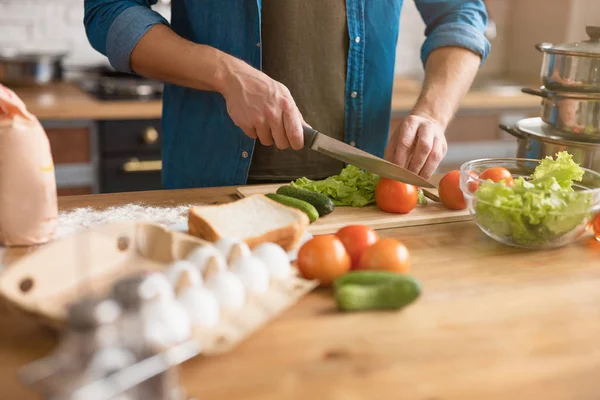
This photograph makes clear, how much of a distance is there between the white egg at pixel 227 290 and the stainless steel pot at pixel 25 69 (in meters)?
2.25

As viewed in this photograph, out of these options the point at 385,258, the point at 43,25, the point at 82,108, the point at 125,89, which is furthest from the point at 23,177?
the point at 43,25

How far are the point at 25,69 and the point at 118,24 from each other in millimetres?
1452

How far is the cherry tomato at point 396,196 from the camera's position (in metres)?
1.39

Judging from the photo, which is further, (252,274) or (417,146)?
(417,146)

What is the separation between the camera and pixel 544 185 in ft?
4.19

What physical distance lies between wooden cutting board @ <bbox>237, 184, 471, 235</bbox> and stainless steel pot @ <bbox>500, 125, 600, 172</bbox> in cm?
26

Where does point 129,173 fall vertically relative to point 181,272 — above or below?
below

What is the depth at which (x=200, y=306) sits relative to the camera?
834 mm

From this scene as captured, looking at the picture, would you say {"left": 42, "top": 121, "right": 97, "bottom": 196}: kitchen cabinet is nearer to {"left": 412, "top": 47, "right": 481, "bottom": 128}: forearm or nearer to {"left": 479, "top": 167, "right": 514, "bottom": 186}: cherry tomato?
{"left": 412, "top": 47, "right": 481, "bottom": 128}: forearm

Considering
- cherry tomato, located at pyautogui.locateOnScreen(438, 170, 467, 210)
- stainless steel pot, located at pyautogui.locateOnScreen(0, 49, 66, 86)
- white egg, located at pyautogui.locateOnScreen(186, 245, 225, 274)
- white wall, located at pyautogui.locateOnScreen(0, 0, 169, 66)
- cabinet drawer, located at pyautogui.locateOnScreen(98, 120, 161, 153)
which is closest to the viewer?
white egg, located at pyautogui.locateOnScreen(186, 245, 225, 274)

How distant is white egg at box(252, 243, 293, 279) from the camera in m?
0.98

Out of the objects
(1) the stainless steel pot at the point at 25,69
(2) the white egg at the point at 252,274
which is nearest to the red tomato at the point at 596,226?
(2) the white egg at the point at 252,274

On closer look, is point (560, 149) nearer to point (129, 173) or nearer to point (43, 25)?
point (129, 173)

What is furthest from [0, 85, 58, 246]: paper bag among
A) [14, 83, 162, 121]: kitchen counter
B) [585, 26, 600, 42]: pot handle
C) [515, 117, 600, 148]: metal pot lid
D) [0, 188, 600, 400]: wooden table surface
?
[14, 83, 162, 121]: kitchen counter
